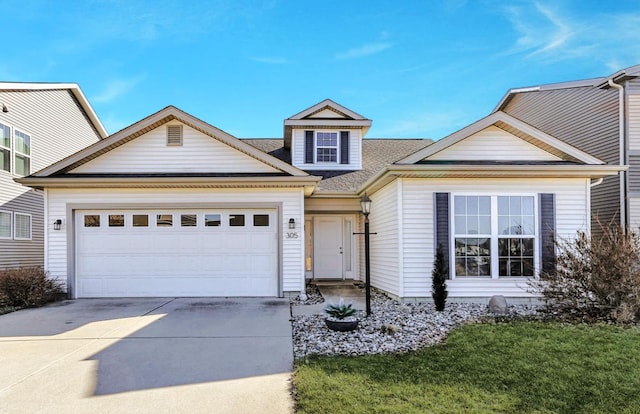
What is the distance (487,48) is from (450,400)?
1426 cm

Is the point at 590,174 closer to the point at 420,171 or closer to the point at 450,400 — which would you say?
the point at 420,171

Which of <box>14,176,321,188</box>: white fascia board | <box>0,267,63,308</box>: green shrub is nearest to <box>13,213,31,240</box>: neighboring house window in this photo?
<box>14,176,321,188</box>: white fascia board

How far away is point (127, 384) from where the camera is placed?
4531 millimetres

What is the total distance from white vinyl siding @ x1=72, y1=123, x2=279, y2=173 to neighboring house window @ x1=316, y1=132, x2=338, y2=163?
399 centimetres

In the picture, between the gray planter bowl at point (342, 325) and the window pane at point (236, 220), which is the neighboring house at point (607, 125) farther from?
the window pane at point (236, 220)

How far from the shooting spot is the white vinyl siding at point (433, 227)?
29.8 ft

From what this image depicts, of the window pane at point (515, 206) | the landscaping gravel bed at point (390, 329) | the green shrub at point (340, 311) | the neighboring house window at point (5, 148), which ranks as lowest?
the landscaping gravel bed at point (390, 329)

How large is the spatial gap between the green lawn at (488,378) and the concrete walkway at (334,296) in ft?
7.28

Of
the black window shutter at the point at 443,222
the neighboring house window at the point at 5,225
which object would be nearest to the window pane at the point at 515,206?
the black window shutter at the point at 443,222

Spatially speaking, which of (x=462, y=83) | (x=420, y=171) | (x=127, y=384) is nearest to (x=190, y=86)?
(x=462, y=83)

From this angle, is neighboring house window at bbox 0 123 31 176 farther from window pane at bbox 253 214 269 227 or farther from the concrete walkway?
the concrete walkway

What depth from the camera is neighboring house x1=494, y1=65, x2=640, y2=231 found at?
38.3 ft

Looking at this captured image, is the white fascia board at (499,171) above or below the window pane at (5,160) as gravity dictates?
below

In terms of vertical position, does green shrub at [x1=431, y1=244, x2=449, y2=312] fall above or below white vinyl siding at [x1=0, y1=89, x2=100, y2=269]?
below
